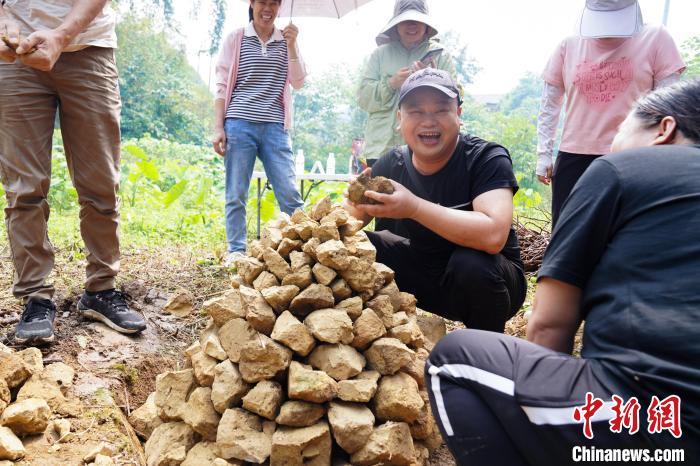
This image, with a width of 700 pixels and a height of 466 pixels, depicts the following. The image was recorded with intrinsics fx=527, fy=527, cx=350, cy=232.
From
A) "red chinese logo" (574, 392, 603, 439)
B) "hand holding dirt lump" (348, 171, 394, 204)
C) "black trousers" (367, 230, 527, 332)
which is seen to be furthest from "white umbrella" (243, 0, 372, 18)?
"red chinese logo" (574, 392, 603, 439)

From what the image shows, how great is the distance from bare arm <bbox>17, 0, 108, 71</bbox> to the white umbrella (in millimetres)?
2201

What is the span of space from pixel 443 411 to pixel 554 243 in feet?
1.75

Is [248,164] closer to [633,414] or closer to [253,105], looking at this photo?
[253,105]

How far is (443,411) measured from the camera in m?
1.41

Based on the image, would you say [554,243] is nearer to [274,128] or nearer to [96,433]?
[96,433]

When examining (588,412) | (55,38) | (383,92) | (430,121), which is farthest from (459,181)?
(55,38)

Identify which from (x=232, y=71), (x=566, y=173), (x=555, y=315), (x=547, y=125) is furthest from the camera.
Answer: (x=232, y=71)

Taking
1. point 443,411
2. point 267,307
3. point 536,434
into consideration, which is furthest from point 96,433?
point 536,434

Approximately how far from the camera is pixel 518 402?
1267mm

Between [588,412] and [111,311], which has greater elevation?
[588,412]

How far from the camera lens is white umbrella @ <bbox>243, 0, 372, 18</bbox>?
4352mm

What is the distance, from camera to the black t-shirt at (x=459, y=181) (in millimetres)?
2170

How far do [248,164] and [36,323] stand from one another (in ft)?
6.18

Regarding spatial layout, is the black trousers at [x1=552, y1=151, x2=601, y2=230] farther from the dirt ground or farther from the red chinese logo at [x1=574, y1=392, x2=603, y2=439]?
the red chinese logo at [x1=574, y1=392, x2=603, y2=439]
